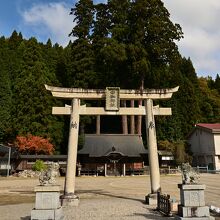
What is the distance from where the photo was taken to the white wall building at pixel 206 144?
36.1m

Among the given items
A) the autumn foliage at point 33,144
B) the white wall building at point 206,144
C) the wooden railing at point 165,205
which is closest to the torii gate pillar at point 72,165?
the wooden railing at point 165,205

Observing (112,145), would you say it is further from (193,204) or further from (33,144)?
(193,204)

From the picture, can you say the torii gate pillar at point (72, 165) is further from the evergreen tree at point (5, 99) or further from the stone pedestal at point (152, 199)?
the evergreen tree at point (5, 99)

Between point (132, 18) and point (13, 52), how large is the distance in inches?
842

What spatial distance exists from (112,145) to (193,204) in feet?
89.4

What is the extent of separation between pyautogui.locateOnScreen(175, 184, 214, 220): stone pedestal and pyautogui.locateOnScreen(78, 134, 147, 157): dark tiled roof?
2449 cm

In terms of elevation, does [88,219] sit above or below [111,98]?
below

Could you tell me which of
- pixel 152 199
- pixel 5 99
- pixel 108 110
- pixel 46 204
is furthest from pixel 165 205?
pixel 5 99

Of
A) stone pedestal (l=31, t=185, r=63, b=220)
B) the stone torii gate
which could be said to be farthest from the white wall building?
stone pedestal (l=31, t=185, r=63, b=220)

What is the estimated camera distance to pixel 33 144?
34219 millimetres

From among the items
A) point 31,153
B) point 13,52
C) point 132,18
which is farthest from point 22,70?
point 132,18

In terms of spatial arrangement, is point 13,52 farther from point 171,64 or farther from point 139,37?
point 171,64

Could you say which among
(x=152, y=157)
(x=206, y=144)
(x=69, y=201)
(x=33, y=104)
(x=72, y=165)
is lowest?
(x=69, y=201)

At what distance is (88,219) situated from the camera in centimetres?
866
